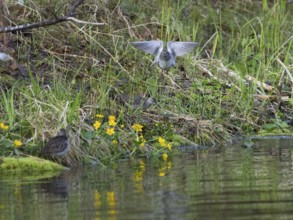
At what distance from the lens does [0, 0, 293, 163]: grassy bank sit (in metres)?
10.3

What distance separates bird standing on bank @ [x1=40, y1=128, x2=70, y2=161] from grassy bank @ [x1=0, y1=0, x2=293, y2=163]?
0.64 feet

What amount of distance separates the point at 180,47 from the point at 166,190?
5662 mm

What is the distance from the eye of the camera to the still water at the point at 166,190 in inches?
265

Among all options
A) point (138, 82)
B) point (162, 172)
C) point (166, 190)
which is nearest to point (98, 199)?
point (166, 190)

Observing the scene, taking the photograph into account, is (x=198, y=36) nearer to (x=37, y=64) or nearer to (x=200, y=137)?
(x=37, y=64)

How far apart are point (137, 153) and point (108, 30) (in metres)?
4.07

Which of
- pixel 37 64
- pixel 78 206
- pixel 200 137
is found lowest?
pixel 78 206

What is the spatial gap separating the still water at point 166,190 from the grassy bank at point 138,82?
32.3 inches

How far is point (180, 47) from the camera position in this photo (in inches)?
521

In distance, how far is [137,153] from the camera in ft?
34.6

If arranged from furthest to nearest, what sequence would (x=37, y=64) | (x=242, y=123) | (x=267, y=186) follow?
1. (x=37, y=64)
2. (x=242, y=123)
3. (x=267, y=186)

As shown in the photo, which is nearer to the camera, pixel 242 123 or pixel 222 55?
pixel 242 123

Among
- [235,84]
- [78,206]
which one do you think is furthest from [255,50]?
[78,206]

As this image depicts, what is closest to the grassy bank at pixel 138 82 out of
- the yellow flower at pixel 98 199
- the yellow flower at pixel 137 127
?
the yellow flower at pixel 137 127
